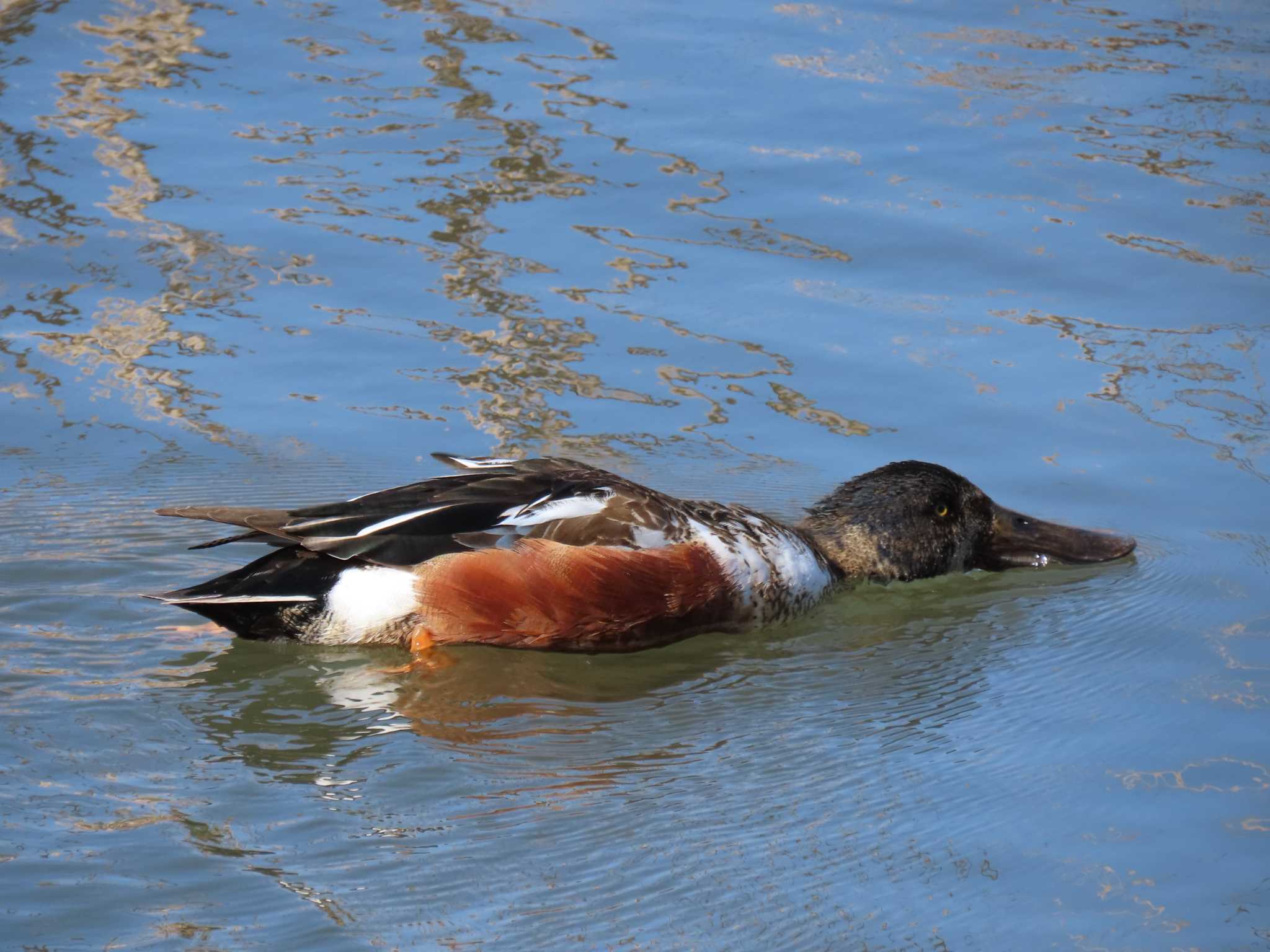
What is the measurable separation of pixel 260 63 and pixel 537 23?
1967mm

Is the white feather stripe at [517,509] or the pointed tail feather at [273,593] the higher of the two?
the white feather stripe at [517,509]

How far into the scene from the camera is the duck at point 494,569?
5773 millimetres

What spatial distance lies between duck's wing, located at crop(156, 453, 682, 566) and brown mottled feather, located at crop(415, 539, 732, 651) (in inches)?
2.3

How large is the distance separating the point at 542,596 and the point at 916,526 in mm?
1802

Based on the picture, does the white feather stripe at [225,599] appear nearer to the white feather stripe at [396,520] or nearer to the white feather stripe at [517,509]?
the white feather stripe at [396,520]

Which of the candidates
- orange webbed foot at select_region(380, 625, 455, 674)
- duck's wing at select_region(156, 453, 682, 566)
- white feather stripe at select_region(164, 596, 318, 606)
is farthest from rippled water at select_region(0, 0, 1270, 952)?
duck's wing at select_region(156, 453, 682, 566)

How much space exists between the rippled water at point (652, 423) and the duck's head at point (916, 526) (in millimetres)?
154

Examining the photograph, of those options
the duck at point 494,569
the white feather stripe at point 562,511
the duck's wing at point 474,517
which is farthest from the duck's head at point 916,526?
the white feather stripe at point 562,511

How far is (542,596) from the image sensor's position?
19.1ft

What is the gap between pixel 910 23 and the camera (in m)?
11.6

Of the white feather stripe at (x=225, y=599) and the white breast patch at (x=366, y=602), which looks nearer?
the white feather stripe at (x=225, y=599)

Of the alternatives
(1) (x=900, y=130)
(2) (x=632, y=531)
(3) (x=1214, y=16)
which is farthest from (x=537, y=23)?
(2) (x=632, y=531)

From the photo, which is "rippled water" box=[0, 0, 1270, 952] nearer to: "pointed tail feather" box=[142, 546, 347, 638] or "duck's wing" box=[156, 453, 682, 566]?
"pointed tail feather" box=[142, 546, 347, 638]

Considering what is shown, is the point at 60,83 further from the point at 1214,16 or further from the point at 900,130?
the point at 1214,16
